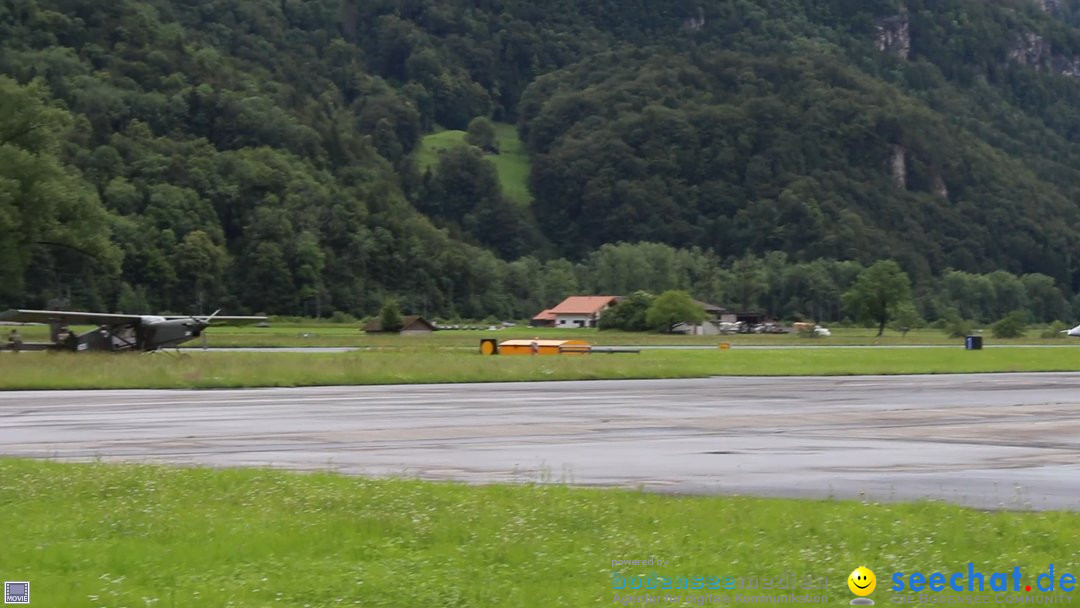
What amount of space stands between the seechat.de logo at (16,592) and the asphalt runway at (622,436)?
6.23 m

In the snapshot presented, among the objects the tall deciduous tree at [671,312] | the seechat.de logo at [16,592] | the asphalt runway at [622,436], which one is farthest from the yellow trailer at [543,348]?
the seechat.de logo at [16,592]

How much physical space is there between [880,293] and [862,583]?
96176 millimetres

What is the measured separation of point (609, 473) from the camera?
608 inches

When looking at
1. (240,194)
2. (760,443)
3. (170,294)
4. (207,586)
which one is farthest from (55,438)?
(240,194)

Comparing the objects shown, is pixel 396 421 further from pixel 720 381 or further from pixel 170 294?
pixel 170 294

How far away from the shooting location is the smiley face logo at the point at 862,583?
346 inches

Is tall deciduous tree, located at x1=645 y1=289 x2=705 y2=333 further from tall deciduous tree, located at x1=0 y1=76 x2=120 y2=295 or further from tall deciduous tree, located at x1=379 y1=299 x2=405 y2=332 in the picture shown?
tall deciduous tree, located at x1=0 y1=76 x2=120 y2=295

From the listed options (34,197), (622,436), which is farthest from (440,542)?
(34,197)

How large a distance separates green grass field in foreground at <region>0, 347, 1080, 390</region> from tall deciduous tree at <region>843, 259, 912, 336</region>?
48619mm

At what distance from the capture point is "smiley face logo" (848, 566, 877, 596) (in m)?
8.80

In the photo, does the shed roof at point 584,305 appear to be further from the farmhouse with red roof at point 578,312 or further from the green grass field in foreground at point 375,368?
the green grass field in foreground at point 375,368

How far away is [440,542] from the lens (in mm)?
10555

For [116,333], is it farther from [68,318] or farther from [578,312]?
[578,312]

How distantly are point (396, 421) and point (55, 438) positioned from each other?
18.4 feet
